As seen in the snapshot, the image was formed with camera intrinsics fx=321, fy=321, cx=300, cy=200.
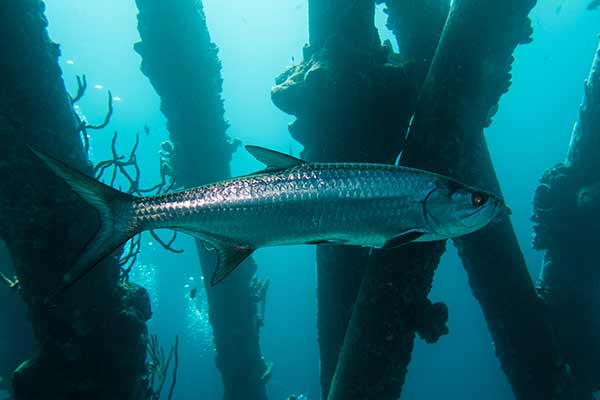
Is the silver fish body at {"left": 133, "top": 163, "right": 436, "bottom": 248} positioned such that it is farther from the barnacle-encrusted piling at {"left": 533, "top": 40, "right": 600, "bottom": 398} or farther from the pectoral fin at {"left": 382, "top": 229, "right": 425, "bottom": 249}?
the barnacle-encrusted piling at {"left": 533, "top": 40, "right": 600, "bottom": 398}

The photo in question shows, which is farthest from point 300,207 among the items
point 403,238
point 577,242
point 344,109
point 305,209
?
point 577,242

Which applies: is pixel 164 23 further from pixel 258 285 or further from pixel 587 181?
pixel 587 181

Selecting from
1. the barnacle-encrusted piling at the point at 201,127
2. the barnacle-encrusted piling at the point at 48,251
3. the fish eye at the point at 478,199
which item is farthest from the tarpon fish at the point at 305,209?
the barnacle-encrusted piling at the point at 201,127

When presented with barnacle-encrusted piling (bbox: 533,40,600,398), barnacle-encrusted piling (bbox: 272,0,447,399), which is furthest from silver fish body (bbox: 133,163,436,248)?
barnacle-encrusted piling (bbox: 533,40,600,398)

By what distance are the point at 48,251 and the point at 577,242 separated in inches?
387

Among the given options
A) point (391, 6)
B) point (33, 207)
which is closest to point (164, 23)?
point (391, 6)

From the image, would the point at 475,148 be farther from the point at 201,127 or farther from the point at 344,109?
the point at 201,127

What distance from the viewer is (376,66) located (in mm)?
5531

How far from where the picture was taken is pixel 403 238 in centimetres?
230

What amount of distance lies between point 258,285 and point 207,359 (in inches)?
1571

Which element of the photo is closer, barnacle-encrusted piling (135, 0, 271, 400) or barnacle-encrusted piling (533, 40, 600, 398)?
barnacle-encrusted piling (533, 40, 600, 398)

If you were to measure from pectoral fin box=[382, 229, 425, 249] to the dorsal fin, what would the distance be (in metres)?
0.86

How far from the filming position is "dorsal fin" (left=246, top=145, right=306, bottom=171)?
8.02ft

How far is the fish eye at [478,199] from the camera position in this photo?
2.34m
